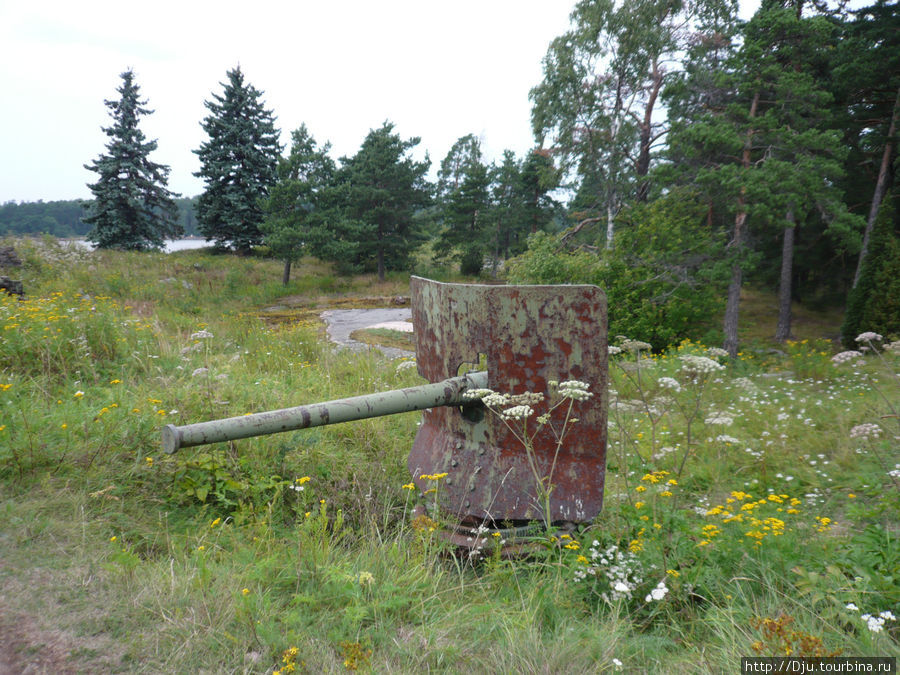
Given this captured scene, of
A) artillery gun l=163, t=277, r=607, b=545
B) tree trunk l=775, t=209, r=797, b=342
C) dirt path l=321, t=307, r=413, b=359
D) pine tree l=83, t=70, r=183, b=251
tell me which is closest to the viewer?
artillery gun l=163, t=277, r=607, b=545

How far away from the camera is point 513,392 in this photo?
2.46 metres

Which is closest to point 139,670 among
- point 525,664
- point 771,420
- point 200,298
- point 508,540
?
point 525,664

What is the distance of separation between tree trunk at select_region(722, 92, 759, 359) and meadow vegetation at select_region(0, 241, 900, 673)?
26.2 feet

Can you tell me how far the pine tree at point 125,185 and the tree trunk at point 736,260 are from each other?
2413cm

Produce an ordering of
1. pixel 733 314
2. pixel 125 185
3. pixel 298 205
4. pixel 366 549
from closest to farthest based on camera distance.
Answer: pixel 366 549
pixel 733 314
pixel 298 205
pixel 125 185

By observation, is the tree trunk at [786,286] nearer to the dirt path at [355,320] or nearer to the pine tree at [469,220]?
the dirt path at [355,320]

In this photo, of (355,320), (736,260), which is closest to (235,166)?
(355,320)

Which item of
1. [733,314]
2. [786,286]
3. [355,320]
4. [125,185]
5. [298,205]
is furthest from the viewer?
[125,185]

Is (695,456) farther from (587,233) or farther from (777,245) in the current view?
(777,245)

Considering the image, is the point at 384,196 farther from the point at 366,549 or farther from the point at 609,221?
the point at 366,549

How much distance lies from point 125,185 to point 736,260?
25450mm

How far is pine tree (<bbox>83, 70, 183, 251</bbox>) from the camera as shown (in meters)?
22.8

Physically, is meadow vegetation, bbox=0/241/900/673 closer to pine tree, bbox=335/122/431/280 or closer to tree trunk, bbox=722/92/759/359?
tree trunk, bbox=722/92/759/359

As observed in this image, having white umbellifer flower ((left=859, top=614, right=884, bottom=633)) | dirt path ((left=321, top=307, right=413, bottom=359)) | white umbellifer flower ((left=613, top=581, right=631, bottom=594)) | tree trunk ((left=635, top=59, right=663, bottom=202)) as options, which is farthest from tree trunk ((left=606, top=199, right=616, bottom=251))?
white umbellifer flower ((left=859, top=614, right=884, bottom=633))
